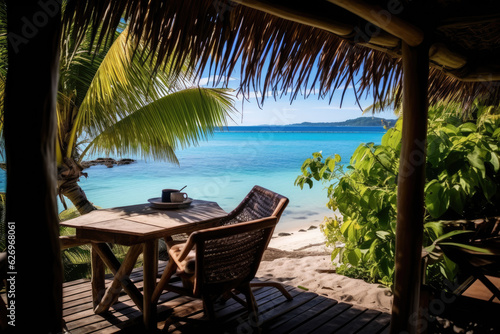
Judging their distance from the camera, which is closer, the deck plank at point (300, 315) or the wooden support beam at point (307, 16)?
the wooden support beam at point (307, 16)

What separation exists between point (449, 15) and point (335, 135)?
6005cm

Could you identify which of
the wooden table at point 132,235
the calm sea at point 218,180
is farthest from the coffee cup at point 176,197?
the calm sea at point 218,180

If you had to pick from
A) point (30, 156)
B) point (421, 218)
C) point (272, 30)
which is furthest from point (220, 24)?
point (421, 218)

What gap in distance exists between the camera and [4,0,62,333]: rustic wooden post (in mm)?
1021

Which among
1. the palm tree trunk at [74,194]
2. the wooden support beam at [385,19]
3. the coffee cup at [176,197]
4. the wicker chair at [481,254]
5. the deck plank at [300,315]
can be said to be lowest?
the deck plank at [300,315]

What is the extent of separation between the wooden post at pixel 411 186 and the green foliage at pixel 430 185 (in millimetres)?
339

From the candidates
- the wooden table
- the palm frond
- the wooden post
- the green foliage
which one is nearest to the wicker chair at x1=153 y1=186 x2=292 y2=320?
the wooden table

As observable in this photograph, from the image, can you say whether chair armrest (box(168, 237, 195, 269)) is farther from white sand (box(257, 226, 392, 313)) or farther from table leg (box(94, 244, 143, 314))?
white sand (box(257, 226, 392, 313))

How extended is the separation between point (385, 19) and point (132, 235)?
1.67 meters

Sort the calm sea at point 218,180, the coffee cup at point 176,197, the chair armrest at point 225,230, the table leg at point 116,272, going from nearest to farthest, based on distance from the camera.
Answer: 1. the chair armrest at point 225,230
2. the table leg at point 116,272
3. the coffee cup at point 176,197
4. the calm sea at point 218,180

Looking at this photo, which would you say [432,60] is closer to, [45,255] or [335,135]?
[45,255]

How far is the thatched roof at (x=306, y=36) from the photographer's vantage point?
1.50m

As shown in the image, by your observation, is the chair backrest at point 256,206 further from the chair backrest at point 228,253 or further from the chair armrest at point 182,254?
the chair armrest at point 182,254

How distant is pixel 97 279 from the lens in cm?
264
